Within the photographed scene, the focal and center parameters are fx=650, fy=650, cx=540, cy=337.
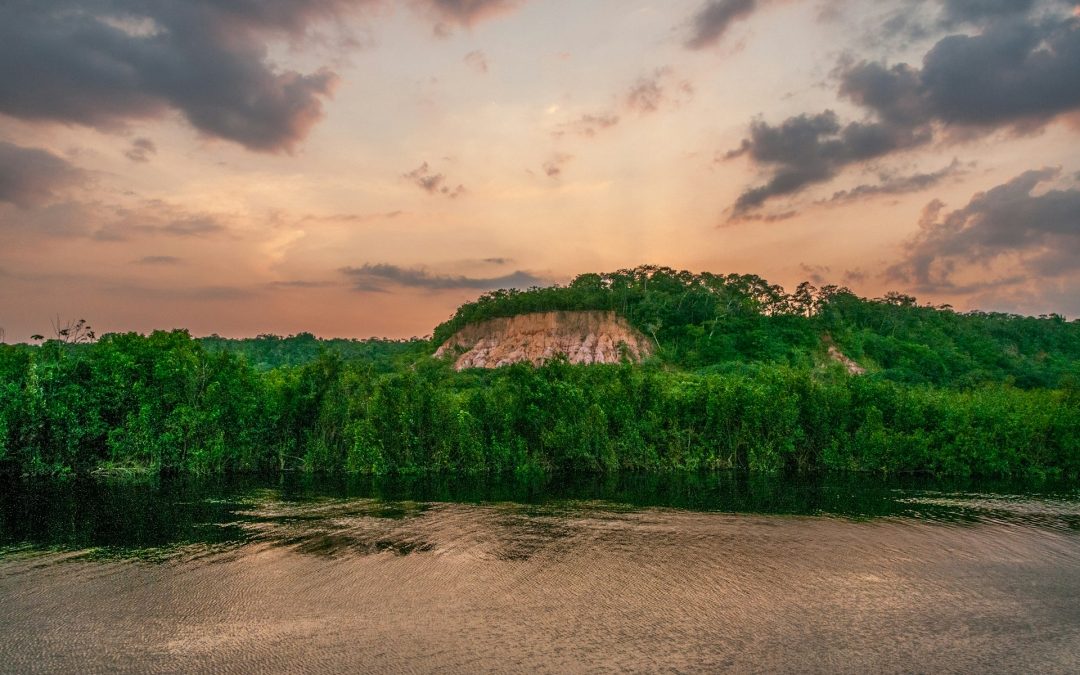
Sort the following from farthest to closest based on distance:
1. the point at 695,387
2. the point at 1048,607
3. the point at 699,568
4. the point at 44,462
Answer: the point at 695,387 → the point at 44,462 → the point at 699,568 → the point at 1048,607

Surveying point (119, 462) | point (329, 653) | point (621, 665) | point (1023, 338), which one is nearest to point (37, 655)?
point (329, 653)

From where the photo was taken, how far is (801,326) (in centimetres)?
8712

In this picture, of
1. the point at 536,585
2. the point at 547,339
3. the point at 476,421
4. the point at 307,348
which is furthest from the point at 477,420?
the point at 307,348

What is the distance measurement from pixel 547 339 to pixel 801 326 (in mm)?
35075

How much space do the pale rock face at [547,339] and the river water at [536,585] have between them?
215 feet

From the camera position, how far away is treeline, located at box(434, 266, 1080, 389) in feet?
238

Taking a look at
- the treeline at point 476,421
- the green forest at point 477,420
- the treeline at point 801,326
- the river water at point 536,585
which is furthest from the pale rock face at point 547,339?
the river water at point 536,585

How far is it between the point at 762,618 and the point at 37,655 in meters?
13.1

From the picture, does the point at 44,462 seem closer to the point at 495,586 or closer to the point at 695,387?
the point at 495,586

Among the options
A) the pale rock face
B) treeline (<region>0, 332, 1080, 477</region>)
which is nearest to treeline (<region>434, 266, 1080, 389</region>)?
the pale rock face

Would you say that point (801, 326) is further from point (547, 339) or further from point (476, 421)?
point (476, 421)

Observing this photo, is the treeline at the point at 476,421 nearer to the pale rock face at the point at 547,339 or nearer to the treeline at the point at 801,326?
the treeline at the point at 801,326

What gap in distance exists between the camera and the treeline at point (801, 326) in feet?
238

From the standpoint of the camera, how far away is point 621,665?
35.3 ft
